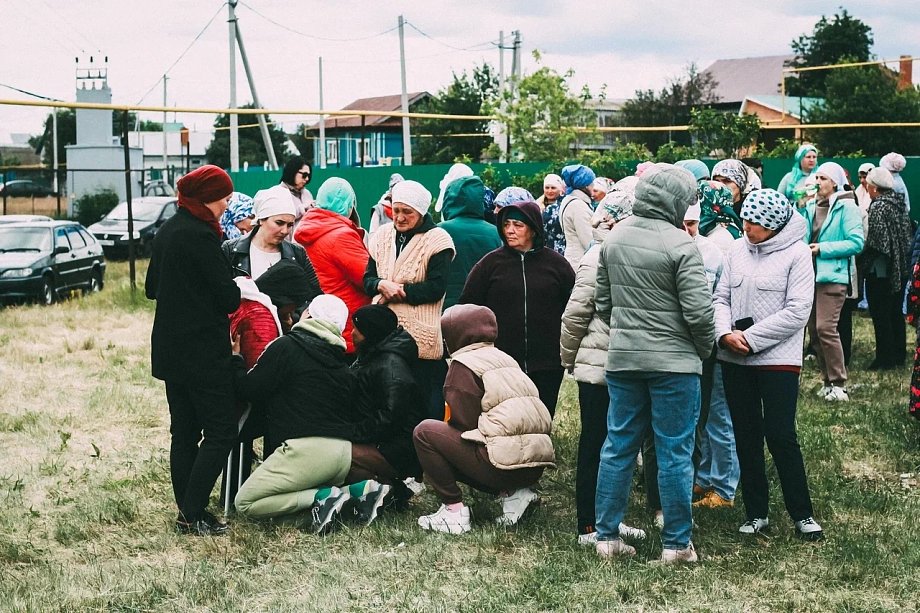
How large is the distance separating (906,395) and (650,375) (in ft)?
16.6

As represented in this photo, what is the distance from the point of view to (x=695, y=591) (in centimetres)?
461

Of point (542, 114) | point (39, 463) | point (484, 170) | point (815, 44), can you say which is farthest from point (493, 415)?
point (815, 44)

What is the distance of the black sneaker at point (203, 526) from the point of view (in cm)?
551

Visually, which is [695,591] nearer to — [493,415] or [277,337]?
[493,415]

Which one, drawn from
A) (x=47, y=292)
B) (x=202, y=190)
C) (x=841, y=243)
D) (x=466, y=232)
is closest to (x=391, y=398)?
(x=202, y=190)

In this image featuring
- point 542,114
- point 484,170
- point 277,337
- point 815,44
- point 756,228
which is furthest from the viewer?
point 815,44

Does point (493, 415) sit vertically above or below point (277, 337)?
below

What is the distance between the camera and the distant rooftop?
91.4 m

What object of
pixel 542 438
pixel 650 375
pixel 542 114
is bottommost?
pixel 542 438

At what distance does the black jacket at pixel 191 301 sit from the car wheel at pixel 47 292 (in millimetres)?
11782

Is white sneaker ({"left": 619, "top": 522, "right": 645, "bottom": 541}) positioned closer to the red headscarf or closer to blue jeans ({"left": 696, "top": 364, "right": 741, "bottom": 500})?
blue jeans ({"left": 696, "top": 364, "right": 741, "bottom": 500})

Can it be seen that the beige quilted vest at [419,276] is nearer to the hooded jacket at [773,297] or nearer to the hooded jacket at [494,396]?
the hooded jacket at [494,396]

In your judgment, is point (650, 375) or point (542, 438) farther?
A: point (542, 438)

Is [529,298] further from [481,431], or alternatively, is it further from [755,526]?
[755,526]
